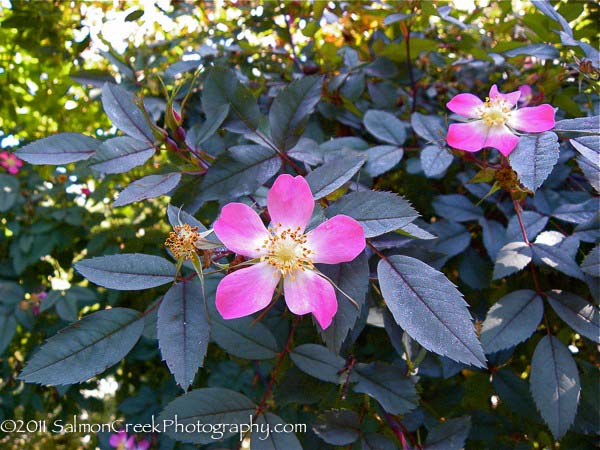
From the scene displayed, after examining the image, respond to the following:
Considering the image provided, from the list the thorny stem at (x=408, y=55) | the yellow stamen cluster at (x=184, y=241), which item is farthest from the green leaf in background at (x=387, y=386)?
the thorny stem at (x=408, y=55)

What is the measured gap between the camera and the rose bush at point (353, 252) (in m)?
0.56

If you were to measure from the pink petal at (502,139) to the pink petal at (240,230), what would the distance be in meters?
0.32

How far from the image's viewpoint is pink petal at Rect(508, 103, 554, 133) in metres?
0.62

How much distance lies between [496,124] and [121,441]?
3.65ft

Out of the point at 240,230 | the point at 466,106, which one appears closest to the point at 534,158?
the point at 466,106

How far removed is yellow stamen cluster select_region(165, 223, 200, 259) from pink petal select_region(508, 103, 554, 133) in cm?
45

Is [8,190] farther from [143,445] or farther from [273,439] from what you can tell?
[273,439]

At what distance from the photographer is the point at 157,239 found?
993 millimetres

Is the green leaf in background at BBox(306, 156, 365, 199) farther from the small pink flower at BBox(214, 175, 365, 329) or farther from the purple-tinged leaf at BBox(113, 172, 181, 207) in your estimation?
the purple-tinged leaf at BBox(113, 172, 181, 207)

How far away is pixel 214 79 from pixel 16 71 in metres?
1.38

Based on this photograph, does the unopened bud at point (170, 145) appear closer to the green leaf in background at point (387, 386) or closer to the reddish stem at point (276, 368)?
the reddish stem at point (276, 368)

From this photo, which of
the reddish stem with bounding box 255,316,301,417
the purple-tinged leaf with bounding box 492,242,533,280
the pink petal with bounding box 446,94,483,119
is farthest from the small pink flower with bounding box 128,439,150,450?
the pink petal with bounding box 446,94,483,119

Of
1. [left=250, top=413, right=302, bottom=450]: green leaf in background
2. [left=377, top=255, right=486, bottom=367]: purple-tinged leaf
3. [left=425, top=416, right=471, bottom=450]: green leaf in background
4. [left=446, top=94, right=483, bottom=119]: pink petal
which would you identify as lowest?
[left=425, top=416, right=471, bottom=450]: green leaf in background

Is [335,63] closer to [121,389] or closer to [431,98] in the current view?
[431,98]
